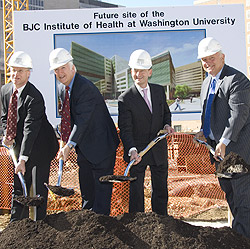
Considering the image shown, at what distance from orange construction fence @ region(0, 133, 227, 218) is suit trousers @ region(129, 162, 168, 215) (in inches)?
44.6

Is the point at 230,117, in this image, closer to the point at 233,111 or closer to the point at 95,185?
the point at 233,111

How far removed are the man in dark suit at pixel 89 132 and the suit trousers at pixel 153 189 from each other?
1.08 ft

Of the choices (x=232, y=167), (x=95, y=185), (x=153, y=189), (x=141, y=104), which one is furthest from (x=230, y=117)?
(x=95, y=185)

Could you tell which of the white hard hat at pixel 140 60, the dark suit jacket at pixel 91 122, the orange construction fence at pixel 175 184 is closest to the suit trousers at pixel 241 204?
the dark suit jacket at pixel 91 122

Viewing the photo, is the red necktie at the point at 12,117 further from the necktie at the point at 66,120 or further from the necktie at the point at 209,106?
the necktie at the point at 209,106

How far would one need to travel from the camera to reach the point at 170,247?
2.34 meters

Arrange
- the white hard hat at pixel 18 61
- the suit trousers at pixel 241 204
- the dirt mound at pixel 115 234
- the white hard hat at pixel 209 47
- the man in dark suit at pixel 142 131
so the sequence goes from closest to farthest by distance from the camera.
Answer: the dirt mound at pixel 115 234 → the suit trousers at pixel 241 204 → the white hard hat at pixel 209 47 → the white hard hat at pixel 18 61 → the man in dark suit at pixel 142 131

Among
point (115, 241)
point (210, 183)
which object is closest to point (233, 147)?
point (115, 241)

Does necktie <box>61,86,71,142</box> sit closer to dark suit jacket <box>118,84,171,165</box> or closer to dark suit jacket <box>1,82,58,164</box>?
dark suit jacket <box>1,82,58,164</box>

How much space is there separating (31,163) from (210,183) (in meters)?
3.40

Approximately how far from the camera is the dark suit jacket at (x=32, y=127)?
3.43m

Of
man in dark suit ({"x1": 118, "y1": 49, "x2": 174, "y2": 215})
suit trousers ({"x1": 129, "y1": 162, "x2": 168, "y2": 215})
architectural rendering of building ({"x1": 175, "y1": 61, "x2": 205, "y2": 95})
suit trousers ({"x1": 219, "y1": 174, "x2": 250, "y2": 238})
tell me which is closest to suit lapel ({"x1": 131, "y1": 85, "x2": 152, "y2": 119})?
man in dark suit ({"x1": 118, "y1": 49, "x2": 174, "y2": 215})

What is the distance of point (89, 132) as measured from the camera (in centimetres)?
356

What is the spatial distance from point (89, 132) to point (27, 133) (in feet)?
2.05
